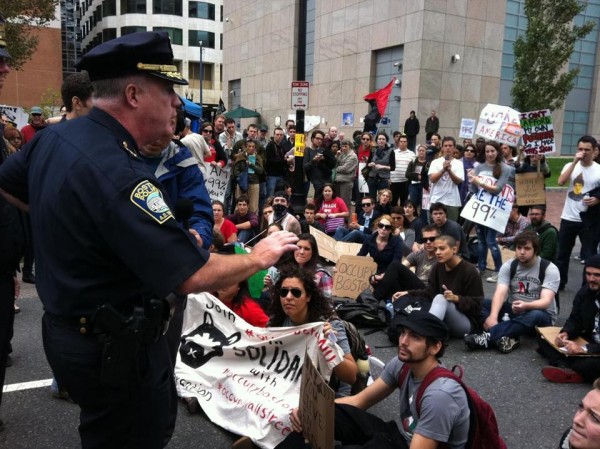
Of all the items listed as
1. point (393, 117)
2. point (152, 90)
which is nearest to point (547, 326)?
point (152, 90)

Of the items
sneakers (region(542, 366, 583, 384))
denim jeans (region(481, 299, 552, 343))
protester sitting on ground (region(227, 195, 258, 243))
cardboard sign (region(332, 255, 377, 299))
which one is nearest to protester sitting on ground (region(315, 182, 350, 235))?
protester sitting on ground (region(227, 195, 258, 243))

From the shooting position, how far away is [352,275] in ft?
22.2

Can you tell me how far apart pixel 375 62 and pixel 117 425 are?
22.8 metres

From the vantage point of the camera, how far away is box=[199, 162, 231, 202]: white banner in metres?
9.35

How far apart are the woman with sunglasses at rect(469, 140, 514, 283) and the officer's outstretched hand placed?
6812 millimetres

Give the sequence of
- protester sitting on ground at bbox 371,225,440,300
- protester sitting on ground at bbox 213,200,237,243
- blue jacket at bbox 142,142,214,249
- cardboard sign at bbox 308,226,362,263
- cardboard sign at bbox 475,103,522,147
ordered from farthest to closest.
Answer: cardboard sign at bbox 475,103,522,147, cardboard sign at bbox 308,226,362,263, protester sitting on ground at bbox 213,200,237,243, protester sitting on ground at bbox 371,225,440,300, blue jacket at bbox 142,142,214,249

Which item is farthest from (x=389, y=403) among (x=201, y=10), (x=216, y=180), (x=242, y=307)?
(x=201, y=10)

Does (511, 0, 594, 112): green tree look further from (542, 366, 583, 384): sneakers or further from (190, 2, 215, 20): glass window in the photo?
(190, 2, 215, 20): glass window

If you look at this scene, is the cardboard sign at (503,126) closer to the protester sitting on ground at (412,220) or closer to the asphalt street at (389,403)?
the protester sitting on ground at (412,220)

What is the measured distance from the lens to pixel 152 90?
1.83 meters

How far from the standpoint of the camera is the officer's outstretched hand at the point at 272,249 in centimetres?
180

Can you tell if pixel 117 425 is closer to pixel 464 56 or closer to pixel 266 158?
pixel 266 158

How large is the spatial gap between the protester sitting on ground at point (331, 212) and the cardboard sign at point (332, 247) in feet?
2.72

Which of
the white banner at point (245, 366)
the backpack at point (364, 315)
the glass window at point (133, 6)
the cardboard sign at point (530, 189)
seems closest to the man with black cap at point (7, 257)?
the white banner at point (245, 366)
